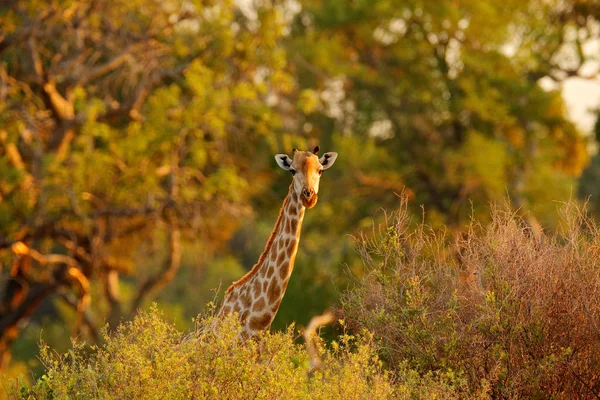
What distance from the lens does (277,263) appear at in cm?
960

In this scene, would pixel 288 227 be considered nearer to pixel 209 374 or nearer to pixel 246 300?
pixel 246 300

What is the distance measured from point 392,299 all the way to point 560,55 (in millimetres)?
22924

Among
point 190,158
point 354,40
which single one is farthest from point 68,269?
point 354,40

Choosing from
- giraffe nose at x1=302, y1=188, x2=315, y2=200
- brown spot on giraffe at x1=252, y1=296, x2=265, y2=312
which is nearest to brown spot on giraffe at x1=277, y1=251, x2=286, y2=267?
brown spot on giraffe at x1=252, y1=296, x2=265, y2=312

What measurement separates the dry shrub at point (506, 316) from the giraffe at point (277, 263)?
0.89m

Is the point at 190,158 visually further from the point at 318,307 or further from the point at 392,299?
the point at 392,299

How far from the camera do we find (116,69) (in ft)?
74.7

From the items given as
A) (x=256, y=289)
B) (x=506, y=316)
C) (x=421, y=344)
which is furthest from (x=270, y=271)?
(x=506, y=316)

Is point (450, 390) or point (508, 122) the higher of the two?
point (508, 122)

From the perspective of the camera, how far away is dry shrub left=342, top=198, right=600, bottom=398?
834 cm

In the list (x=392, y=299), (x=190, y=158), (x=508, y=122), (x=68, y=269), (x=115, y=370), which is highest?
(x=508, y=122)

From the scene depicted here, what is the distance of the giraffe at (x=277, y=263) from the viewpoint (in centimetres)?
933

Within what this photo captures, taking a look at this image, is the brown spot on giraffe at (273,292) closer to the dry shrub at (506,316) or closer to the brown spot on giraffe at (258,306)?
the brown spot on giraffe at (258,306)

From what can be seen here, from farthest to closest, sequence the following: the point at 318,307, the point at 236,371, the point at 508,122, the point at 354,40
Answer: the point at 354,40
the point at 508,122
the point at 318,307
the point at 236,371
